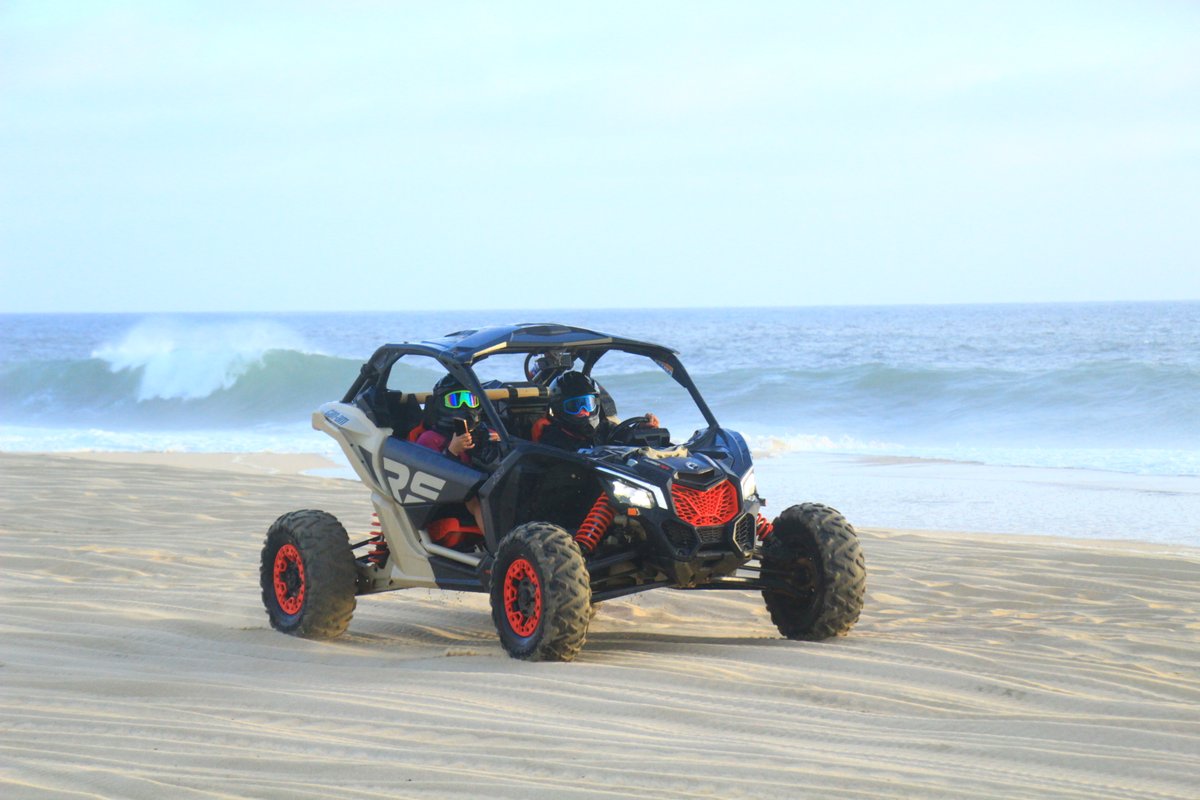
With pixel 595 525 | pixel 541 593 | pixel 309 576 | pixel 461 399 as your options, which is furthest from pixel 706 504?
pixel 309 576

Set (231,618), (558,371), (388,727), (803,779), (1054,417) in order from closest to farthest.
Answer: (803,779) → (388,727) → (558,371) → (231,618) → (1054,417)

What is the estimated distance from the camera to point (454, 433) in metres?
7.49

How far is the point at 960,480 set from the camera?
16.9 m

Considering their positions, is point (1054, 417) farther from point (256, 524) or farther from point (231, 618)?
point (231, 618)

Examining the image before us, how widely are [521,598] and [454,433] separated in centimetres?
132

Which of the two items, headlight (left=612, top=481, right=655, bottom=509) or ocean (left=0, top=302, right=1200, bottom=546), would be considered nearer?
headlight (left=612, top=481, right=655, bottom=509)

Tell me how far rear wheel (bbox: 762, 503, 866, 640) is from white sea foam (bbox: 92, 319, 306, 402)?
109 feet

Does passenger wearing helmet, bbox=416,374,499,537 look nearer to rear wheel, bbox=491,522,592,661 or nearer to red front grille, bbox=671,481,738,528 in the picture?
rear wheel, bbox=491,522,592,661

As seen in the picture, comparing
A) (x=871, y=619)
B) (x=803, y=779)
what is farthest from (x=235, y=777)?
(x=871, y=619)

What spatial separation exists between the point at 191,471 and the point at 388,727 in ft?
39.0

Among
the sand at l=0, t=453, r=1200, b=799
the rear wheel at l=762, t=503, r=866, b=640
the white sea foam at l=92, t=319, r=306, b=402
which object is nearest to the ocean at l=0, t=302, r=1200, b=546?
the white sea foam at l=92, t=319, r=306, b=402

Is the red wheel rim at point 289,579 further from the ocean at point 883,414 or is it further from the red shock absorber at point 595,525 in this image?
the ocean at point 883,414

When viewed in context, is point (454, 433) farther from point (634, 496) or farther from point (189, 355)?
point (189, 355)

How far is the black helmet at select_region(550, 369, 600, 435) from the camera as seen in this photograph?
725 cm
